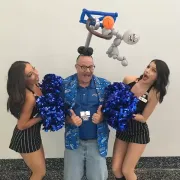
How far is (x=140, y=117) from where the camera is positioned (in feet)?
5.59

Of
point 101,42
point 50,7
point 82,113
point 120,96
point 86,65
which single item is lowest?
point 82,113

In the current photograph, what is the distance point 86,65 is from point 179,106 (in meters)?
1.03

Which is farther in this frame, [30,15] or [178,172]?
[178,172]

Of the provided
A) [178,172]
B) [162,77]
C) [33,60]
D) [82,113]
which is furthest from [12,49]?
[178,172]

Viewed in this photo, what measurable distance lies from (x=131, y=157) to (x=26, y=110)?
0.73m

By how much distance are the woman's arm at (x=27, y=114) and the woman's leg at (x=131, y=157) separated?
2.02ft

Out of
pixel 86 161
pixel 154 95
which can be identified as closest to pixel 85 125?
pixel 86 161

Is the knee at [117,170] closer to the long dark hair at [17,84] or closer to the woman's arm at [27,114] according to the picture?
the woman's arm at [27,114]

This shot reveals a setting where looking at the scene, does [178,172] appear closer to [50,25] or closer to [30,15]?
[50,25]

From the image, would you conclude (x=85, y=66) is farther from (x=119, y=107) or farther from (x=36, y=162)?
(x=36, y=162)

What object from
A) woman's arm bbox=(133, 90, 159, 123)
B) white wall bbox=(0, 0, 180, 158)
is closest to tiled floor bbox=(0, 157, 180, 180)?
white wall bbox=(0, 0, 180, 158)

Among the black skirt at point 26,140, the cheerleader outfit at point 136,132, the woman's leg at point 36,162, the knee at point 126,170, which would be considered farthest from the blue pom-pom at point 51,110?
the knee at point 126,170

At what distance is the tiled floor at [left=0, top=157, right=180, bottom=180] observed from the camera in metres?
2.26

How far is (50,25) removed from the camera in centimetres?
204
